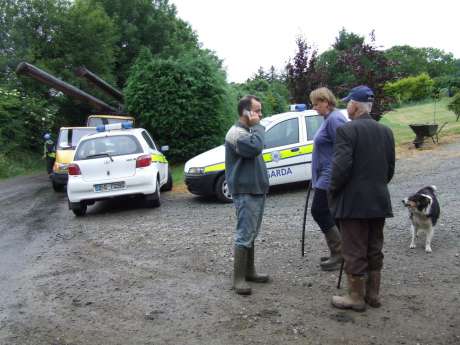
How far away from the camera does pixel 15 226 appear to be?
925 centimetres

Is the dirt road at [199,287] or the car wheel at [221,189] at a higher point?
the car wheel at [221,189]

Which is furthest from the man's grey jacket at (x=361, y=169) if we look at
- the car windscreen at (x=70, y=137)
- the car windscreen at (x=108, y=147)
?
the car windscreen at (x=70, y=137)

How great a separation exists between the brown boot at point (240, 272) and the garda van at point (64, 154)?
9629mm

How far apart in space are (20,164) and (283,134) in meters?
16.4

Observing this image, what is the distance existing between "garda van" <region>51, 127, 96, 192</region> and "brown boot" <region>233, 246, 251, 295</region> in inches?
379

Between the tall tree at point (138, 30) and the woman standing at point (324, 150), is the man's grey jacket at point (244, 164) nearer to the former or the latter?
the woman standing at point (324, 150)

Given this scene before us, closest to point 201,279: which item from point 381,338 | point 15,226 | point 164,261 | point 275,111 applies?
point 164,261

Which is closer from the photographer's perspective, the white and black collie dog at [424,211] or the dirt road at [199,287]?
the dirt road at [199,287]

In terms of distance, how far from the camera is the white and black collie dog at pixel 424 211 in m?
5.73

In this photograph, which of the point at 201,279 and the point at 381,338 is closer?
the point at 381,338

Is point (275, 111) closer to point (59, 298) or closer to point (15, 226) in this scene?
point (15, 226)

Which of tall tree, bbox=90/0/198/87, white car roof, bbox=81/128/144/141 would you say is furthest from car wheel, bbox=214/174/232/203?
tall tree, bbox=90/0/198/87

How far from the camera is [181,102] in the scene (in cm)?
1744

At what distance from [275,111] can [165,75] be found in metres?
15.1
